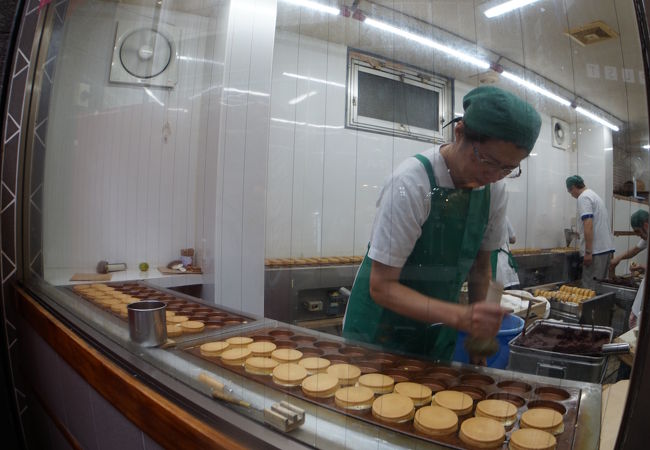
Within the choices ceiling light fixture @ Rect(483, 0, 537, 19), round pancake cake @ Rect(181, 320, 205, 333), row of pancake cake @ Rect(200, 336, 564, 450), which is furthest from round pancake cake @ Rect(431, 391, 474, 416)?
round pancake cake @ Rect(181, 320, 205, 333)

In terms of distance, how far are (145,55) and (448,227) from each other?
6.19ft

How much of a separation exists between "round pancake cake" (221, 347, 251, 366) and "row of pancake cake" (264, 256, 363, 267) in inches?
10.6

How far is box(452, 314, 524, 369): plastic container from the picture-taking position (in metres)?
0.56

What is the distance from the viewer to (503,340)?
1.95ft

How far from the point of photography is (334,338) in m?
1.01

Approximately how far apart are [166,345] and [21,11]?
209 cm

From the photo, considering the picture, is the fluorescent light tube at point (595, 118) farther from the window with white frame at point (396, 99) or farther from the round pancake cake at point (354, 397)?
the round pancake cake at point (354, 397)

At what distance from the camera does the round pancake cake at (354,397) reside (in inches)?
28.4

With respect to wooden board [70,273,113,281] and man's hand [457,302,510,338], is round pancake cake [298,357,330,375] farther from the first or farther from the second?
A: wooden board [70,273,113,281]

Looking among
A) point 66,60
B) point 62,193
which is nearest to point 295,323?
point 62,193

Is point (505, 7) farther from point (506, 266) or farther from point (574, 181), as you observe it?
point (506, 266)

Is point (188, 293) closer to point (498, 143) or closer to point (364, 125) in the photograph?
point (364, 125)

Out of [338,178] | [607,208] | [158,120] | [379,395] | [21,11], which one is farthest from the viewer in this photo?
[21,11]

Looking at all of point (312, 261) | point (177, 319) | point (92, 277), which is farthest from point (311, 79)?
point (92, 277)
